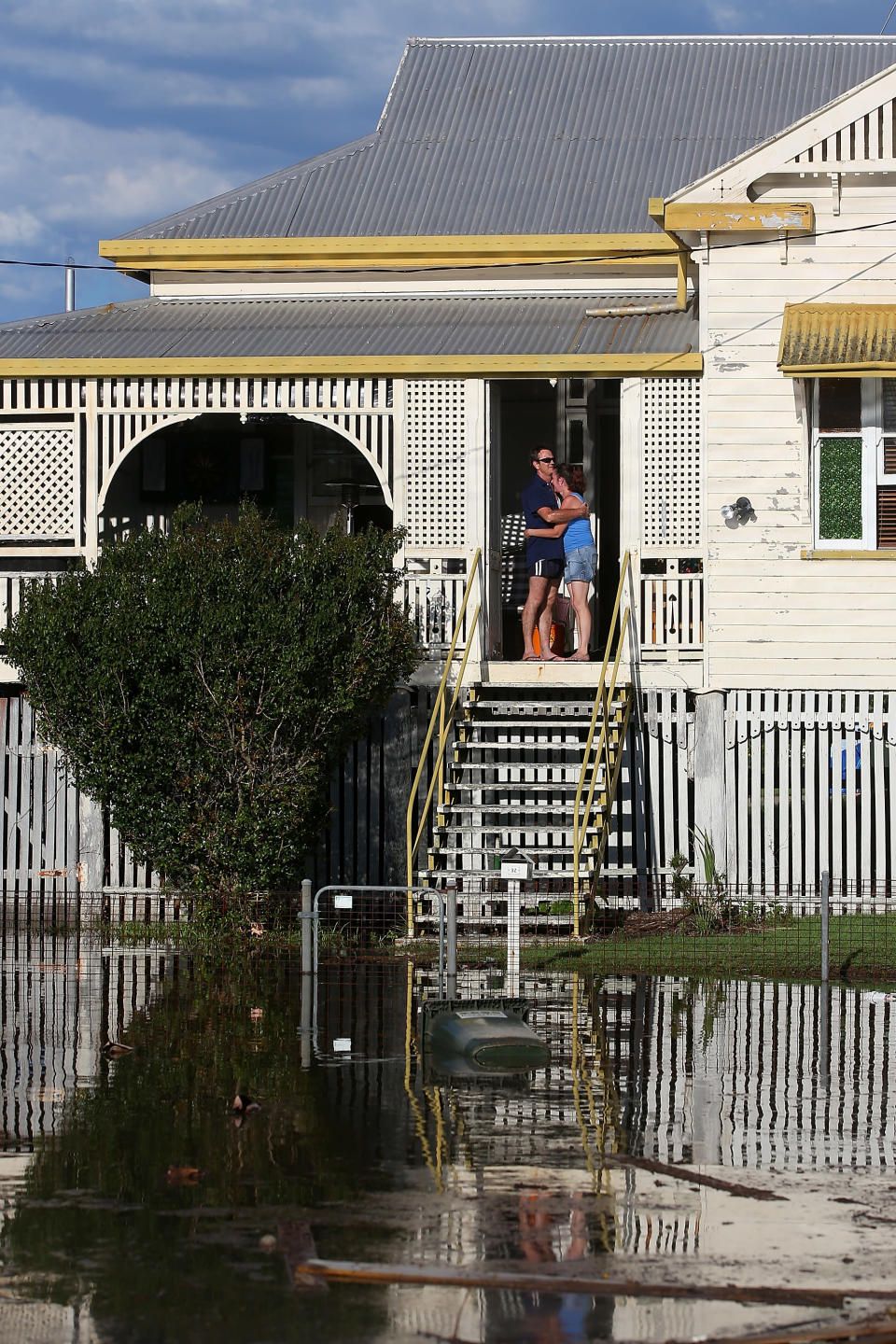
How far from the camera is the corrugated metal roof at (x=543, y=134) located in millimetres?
21688

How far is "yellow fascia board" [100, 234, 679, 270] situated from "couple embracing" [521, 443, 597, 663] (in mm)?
3216

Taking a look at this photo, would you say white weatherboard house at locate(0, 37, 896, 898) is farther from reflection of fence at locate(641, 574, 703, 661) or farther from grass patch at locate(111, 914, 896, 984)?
grass patch at locate(111, 914, 896, 984)

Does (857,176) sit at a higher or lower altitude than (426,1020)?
higher

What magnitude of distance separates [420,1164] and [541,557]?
413 inches

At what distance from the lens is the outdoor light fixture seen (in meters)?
17.6

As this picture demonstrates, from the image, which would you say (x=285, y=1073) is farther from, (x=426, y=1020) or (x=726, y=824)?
(x=726, y=824)

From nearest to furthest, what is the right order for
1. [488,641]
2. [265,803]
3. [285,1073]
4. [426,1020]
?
[285,1073], [426,1020], [265,803], [488,641]

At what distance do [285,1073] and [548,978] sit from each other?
391 cm

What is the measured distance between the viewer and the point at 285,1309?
19.9ft

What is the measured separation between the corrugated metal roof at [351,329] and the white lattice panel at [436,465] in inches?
17.8

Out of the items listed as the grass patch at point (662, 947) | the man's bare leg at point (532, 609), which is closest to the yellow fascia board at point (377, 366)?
the man's bare leg at point (532, 609)

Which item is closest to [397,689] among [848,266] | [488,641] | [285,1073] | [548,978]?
[488,641]

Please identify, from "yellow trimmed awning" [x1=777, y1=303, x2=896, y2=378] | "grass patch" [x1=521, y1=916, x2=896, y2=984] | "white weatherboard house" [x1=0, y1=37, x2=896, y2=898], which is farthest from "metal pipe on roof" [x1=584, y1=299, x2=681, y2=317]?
"grass patch" [x1=521, y1=916, x2=896, y2=984]

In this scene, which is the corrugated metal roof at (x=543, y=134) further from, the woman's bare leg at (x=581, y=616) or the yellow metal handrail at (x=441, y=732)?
the yellow metal handrail at (x=441, y=732)
